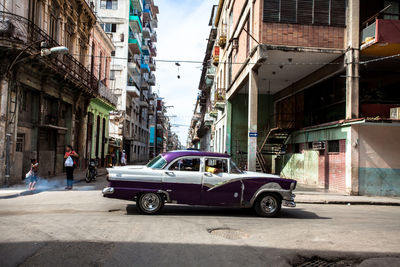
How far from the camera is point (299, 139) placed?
2175 centimetres

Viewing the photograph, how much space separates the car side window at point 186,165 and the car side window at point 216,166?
0.27 m

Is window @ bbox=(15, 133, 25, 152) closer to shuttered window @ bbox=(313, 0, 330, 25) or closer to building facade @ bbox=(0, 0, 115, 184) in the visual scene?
building facade @ bbox=(0, 0, 115, 184)

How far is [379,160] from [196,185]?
1072 cm

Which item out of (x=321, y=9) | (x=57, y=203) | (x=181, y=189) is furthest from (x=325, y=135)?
(x=57, y=203)

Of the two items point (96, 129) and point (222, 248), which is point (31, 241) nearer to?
point (222, 248)

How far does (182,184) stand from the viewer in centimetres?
873

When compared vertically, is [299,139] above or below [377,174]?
above

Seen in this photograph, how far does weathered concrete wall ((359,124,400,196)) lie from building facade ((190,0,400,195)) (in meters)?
0.05

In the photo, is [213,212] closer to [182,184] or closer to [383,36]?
[182,184]

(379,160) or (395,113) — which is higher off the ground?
(395,113)

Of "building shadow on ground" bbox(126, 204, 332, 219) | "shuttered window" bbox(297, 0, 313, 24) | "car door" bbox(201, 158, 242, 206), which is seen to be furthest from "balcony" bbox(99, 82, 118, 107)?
"car door" bbox(201, 158, 242, 206)

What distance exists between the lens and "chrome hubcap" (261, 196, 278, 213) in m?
9.11

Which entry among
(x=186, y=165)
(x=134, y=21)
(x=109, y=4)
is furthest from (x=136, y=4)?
(x=186, y=165)

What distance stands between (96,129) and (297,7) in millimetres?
19793
